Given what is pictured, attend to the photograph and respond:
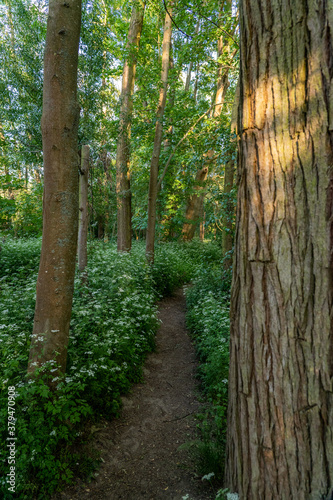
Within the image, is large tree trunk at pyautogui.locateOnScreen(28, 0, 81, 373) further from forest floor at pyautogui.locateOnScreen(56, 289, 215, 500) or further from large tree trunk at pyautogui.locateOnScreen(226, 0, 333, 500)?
large tree trunk at pyautogui.locateOnScreen(226, 0, 333, 500)

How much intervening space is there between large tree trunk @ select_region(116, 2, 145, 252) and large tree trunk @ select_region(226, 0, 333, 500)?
8229 millimetres

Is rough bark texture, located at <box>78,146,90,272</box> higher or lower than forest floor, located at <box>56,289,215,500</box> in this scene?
higher

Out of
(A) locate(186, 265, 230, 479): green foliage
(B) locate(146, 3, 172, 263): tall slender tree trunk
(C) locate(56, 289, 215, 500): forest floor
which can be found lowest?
(C) locate(56, 289, 215, 500): forest floor

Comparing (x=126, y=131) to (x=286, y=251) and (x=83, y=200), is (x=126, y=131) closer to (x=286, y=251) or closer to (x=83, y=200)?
(x=83, y=200)

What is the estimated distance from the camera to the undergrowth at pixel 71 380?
243 centimetres

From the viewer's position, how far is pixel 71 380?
9.52 ft

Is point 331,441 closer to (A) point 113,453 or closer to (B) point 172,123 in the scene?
(A) point 113,453

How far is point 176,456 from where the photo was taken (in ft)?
9.93

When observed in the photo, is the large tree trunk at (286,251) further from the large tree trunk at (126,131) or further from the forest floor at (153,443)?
the large tree trunk at (126,131)

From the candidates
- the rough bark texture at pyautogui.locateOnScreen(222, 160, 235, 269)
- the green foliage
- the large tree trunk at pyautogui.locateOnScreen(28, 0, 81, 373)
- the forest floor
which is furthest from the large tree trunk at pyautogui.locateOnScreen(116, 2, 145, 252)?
the large tree trunk at pyautogui.locateOnScreen(28, 0, 81, 373)

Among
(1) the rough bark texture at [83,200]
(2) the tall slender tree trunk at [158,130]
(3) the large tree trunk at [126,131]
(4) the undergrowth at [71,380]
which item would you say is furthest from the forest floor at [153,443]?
(3) the large tree trunk at [126,131]

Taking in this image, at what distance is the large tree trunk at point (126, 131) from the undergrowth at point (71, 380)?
4024 millimetres

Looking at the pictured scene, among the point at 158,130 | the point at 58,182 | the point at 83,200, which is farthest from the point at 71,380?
the point at 158,130

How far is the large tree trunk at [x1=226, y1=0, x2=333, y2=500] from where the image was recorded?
1357 mm
